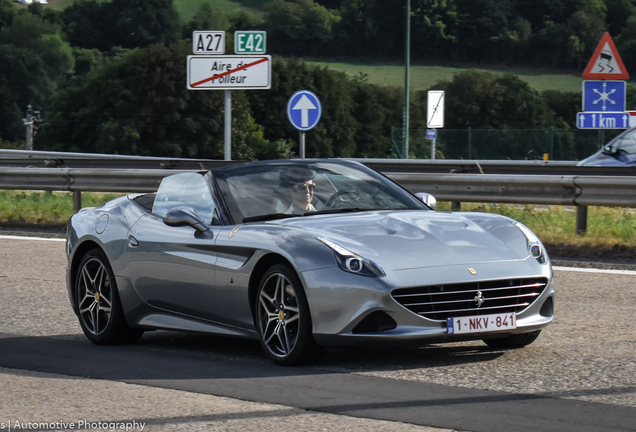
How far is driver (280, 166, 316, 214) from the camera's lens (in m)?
6.98

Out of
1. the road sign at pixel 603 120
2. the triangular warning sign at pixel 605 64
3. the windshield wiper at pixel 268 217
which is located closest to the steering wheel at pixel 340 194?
the windshield wiper at pixel 268 217

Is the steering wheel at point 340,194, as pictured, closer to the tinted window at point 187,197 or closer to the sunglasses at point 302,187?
the sunglasses at point 302,187

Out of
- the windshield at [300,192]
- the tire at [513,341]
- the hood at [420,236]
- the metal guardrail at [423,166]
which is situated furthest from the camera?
the metal guardrail at [423,166]

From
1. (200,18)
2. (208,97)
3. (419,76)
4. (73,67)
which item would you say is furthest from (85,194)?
(200,18)

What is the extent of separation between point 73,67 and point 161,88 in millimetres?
51387

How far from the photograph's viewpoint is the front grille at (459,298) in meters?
5.97

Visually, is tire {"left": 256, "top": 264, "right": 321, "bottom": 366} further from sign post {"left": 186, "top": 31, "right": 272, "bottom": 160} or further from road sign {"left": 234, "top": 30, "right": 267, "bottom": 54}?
road sign {"left": 234, "top": 30, "right": 267, "bottom": 54}

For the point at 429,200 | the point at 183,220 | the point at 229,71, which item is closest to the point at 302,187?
the point at 183,220

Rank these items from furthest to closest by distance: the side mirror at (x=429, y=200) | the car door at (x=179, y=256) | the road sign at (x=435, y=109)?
1. the road sign at (x=435, y=109)
2. the side mirror at (x=429, y=200)
3. the car door at (x=179, y=256)

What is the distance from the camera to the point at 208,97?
239 ft

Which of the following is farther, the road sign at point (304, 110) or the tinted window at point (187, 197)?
the road sign at point (304, 110)

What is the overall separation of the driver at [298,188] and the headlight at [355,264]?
95 centimetres

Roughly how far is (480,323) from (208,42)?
45.9 feet

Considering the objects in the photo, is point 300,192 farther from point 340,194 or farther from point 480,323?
point 480,323
